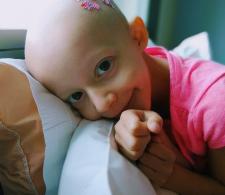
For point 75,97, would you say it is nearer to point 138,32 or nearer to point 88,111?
point 88,111

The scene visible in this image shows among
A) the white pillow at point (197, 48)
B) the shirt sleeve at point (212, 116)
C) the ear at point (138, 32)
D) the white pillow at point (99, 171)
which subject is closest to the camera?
the white pillow at point (99, 171)

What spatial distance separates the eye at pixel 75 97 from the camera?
751mm

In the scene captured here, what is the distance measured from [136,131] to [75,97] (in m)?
0.23

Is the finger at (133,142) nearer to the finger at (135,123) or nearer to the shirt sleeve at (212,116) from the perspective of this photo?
the finger at (135,123)

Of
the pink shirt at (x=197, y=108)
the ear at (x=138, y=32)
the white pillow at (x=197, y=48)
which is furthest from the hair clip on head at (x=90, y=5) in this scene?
the white pillow at (x=197, y=48)

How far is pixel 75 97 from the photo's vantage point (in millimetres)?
763

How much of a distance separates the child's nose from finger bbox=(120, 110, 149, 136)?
6 cm

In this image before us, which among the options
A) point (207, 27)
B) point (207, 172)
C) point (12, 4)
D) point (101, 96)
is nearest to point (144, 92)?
point (101, 96)

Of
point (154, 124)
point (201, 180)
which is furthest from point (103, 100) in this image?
point (201, 180)

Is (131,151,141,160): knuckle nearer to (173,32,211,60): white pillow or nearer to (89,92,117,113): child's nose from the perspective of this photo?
(89,92,117,113): child's nose

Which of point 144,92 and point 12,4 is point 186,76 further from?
point 12,4

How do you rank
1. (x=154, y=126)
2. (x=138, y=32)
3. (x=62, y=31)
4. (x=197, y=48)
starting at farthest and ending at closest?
(x=197, y=48), (x=138, y=32), (x=62, y=31), (x=154, y=126)

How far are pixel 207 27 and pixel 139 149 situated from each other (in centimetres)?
125

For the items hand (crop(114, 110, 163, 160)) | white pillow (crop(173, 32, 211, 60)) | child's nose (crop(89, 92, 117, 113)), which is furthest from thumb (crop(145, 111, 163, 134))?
white pillow (crop(173, 32, 211, 60))
